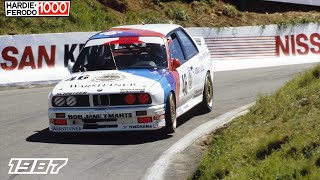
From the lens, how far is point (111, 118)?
10250mm

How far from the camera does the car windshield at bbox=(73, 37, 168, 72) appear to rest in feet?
37.1

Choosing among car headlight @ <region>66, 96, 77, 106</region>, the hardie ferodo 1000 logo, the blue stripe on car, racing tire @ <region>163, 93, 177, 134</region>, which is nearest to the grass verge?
racing tire @ <region>163, 93, 177, 134</region>

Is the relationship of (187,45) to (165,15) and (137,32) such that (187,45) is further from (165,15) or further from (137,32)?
(165,15)

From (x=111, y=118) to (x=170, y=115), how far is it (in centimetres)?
88

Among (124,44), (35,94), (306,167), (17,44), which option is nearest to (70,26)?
(17,44)

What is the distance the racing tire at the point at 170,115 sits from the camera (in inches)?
412

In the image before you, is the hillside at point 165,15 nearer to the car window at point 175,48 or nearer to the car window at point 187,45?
the car window at point 187,45

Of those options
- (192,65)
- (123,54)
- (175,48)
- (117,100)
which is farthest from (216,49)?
(117,100)

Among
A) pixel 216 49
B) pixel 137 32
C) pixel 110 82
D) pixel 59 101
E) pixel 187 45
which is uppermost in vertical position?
pixel 137 32

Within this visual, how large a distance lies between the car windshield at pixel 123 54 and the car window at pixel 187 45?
847 mm

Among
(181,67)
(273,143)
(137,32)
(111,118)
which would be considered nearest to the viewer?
(273,143)

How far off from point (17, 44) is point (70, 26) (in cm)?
479

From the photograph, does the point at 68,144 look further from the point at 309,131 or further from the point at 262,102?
the point at 309,131

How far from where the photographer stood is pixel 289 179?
6629mm
